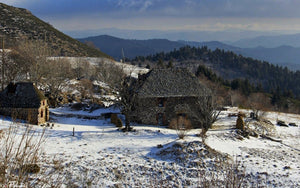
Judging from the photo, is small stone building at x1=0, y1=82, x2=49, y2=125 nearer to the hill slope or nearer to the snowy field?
the snowy field

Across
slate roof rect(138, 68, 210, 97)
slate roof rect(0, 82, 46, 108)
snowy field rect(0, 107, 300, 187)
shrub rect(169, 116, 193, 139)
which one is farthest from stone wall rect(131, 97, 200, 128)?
slate roof rect(0, 82, 46, 108)

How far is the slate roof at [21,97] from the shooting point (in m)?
26.0

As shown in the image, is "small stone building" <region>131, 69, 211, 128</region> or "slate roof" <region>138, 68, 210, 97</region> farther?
"slate roof" <region>138, 68, 210, 97</region>

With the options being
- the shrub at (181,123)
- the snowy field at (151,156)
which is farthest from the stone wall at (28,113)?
the shrub at (181,123)

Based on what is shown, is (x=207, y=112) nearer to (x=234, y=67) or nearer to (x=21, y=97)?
(x=21, y=97)

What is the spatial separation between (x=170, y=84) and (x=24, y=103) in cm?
1725

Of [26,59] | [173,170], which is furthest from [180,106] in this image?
[26,59]

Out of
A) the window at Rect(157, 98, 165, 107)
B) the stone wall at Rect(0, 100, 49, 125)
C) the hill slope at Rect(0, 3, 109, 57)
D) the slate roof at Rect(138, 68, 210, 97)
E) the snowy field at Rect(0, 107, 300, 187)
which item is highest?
the hill slope at Rect(0, 3, 109, 57)

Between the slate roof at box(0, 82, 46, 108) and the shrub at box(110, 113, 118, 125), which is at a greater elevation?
the slate roof at box(0, 82, 46, 108)

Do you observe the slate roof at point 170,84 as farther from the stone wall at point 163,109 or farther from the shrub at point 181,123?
the shrub at point 181,123

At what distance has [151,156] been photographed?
21031 millimetres

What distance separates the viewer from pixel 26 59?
37781 millimetres

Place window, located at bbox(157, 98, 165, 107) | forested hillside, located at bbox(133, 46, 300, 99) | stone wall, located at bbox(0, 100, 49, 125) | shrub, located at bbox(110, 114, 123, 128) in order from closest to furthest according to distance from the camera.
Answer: stone wall, located at bbox(0, 100, 49, 125) → shrub, located at bbox(110, 114, 123, 128) → window, located at bbox(157, 98, 165, 107) → forested hillside, located at bbox(133, 46, 300, 99)

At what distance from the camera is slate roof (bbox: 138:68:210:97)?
32469 millimetres
